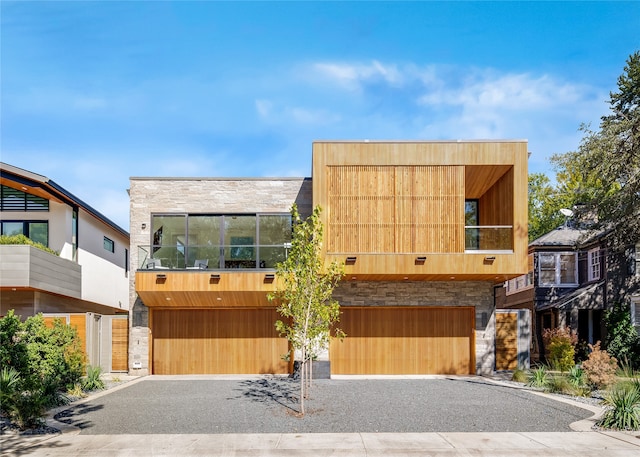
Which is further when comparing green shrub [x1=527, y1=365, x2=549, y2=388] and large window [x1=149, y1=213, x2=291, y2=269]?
large window [x1=149, y1=213, x2=291, y2=269]

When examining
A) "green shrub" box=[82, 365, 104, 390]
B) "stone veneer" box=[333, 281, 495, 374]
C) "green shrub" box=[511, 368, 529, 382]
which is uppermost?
"stone veneer" box=[333, 281, 495, 374]

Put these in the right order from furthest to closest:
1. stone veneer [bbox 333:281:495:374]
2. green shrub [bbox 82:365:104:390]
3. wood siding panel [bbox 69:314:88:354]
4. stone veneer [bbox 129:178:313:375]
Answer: stone veneer [bbox 129:178:313:375]
stone veneer [bbox 333:281:495:374]
wood siding panel [bbox 69:314:88:354]
green shrub [bbox 82:365:104:390]

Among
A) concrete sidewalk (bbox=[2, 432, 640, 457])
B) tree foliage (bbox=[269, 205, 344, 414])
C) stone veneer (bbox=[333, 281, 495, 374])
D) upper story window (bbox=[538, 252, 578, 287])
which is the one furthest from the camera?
upper story window (bbox=[538, 252, 578, 287])

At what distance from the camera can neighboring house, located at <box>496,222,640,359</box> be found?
21.9 metres

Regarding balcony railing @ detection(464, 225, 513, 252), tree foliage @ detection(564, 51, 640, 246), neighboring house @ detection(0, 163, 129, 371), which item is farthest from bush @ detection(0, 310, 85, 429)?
tree foliage @ detection(564, 51, 640, 246)

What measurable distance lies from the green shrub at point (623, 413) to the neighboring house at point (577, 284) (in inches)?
452

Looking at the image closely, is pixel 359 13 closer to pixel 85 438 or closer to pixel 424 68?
pixel 424 68

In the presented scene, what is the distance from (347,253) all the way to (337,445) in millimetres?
7981

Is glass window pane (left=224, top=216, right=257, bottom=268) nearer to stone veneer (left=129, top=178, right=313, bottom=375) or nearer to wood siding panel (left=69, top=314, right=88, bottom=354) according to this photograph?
stone veneer (left=129, top=178, right=313, bottom=375)

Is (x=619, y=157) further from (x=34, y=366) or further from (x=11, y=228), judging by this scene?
(x=11, y=228)

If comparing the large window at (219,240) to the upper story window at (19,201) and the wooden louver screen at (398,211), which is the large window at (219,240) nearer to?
the wooden louver screen at (398,211)

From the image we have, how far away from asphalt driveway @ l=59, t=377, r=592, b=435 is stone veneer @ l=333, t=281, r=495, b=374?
8.94 feet

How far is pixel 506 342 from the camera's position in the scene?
17.9 m

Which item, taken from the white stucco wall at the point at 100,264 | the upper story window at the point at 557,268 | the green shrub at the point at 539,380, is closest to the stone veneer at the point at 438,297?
the green shrub at the point at 539,380
